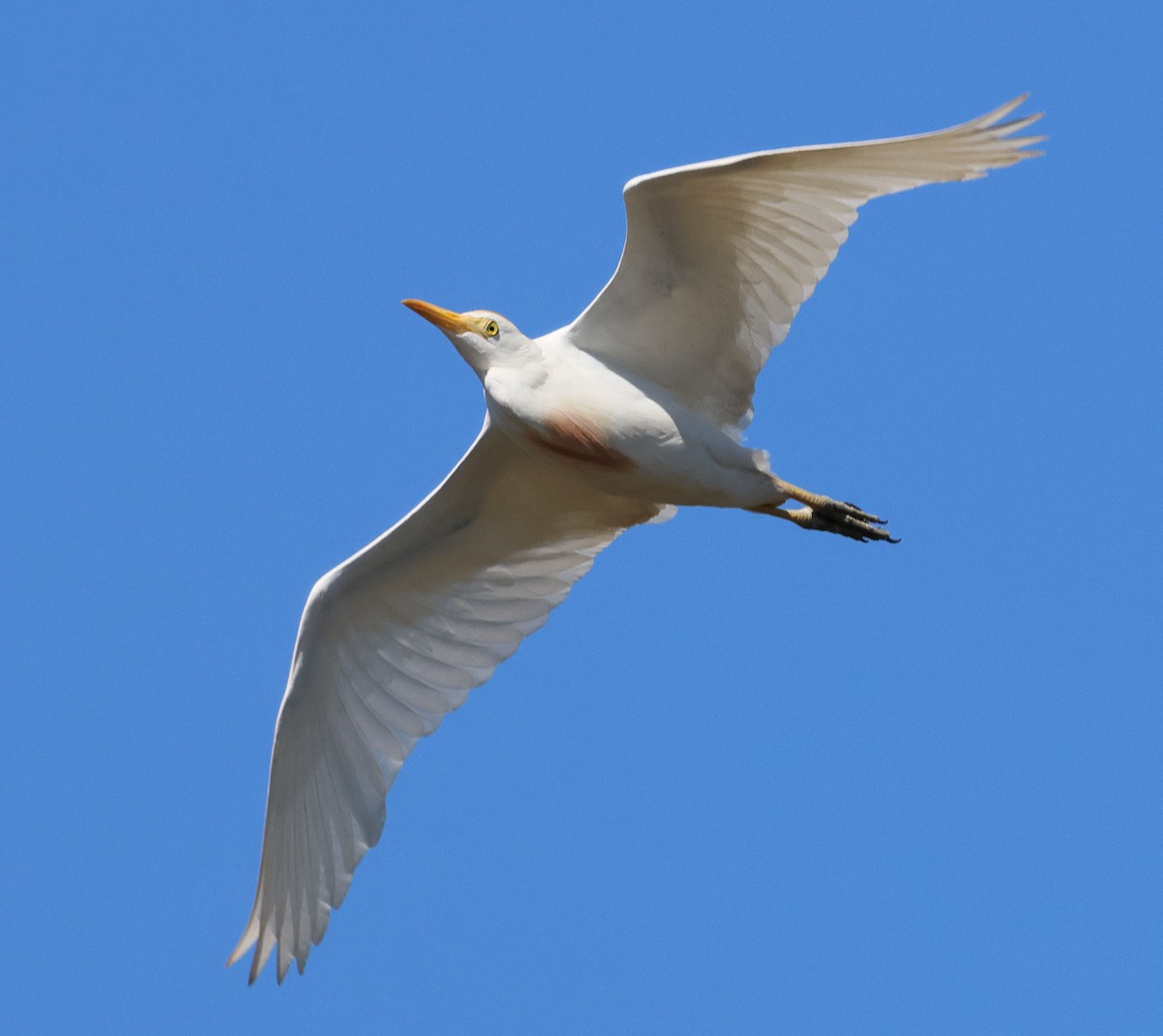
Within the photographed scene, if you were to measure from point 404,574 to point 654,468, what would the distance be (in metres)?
2.33

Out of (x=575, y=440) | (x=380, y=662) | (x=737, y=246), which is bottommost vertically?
(x=380, y=662)

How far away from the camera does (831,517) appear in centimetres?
1411

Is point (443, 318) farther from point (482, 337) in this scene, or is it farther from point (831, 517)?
point (831, 517)

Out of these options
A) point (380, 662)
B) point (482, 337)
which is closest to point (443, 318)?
point (482, 337)

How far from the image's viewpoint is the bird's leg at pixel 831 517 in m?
14.0

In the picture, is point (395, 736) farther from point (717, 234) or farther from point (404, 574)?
point (717, 234)

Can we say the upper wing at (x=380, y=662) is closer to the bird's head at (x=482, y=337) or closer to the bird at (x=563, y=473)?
the bird at (x=563, y=473)

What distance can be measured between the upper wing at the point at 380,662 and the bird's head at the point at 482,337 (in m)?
1.48

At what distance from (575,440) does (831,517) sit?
78.1 inches

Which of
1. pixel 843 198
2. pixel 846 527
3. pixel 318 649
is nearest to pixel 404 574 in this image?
pixel 318 649

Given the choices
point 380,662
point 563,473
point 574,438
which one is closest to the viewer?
point 574,438

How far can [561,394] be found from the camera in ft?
43.7

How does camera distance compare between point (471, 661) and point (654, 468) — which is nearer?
point (654, 468)

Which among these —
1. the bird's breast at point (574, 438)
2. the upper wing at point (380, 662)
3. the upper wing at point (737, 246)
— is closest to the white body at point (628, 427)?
the bird's breast at point (574, 438)
